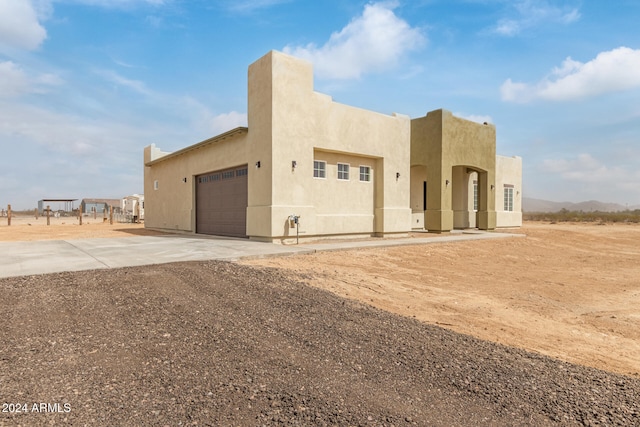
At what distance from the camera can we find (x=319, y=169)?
14.5 metres

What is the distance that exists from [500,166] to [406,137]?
43.2 feet

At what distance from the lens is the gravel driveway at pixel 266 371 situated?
A: 2.65 metres

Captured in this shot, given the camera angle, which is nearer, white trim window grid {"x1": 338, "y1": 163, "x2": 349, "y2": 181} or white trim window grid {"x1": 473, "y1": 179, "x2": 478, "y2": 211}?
white trim window grid {"x1": 338, "y1": 163, "x2": 349, "y2": 181}

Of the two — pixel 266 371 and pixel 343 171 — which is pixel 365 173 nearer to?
pixel 343 171

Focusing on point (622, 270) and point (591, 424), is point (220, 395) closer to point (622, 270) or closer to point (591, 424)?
point (591, 424)

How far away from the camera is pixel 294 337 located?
4188 millimetres

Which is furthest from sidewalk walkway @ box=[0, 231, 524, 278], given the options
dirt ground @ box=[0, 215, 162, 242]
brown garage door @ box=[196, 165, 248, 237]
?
dirt ground @ box=[0, 215, 162, 242]

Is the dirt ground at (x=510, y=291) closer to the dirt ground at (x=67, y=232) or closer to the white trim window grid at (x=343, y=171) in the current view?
the white trim window grid at (x=343, y=171)

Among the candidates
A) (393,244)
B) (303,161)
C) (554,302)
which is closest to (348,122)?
(303,161)

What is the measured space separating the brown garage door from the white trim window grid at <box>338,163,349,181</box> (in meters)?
3.90

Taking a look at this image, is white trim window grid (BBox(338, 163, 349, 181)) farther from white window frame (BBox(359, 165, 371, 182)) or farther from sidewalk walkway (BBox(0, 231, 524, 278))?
sidewalk walkway (BBox(0, 231, 524, 278))

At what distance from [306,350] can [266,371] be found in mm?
628

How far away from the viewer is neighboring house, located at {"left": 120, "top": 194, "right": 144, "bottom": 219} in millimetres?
36031

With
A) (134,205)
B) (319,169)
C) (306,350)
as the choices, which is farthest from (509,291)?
(134,205)
